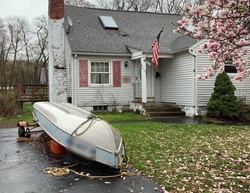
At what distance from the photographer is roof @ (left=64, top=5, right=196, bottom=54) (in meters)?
15.3

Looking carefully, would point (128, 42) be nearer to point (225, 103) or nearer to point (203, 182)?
point (225, 103)

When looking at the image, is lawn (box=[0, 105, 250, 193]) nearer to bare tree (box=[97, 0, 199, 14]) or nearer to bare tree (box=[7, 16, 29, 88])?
bare tree (box=[7, 16, 29, 88])

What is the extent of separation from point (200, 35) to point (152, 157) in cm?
288

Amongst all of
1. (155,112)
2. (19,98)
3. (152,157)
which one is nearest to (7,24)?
(19,98)

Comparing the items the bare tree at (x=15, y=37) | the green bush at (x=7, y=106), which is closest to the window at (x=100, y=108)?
the green bush at (x=7, y=106)

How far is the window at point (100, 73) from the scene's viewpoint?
1537 cm

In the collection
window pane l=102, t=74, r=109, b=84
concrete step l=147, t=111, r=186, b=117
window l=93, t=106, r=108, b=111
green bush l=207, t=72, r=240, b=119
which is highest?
window pane l=102, t=74, r=109, b=84

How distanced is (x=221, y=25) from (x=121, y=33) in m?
13.2

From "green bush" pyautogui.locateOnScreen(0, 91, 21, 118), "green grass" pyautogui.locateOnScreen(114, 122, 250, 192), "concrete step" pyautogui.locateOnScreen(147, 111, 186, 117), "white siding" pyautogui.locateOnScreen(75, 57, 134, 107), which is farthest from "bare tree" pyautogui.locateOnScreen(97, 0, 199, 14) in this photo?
Answer: "green grass" pyautogui.locateOnScreen(114, 122, 250, 192)

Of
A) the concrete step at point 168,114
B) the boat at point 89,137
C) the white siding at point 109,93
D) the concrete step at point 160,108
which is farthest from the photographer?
the white siding at point 109,93

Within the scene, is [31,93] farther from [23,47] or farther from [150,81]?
[23,47]

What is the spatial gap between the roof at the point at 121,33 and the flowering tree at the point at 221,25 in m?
9.50

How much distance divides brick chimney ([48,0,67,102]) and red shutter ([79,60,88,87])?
5456 millimetres

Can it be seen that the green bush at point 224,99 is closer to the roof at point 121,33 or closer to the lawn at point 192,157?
the roof at point 121,33
